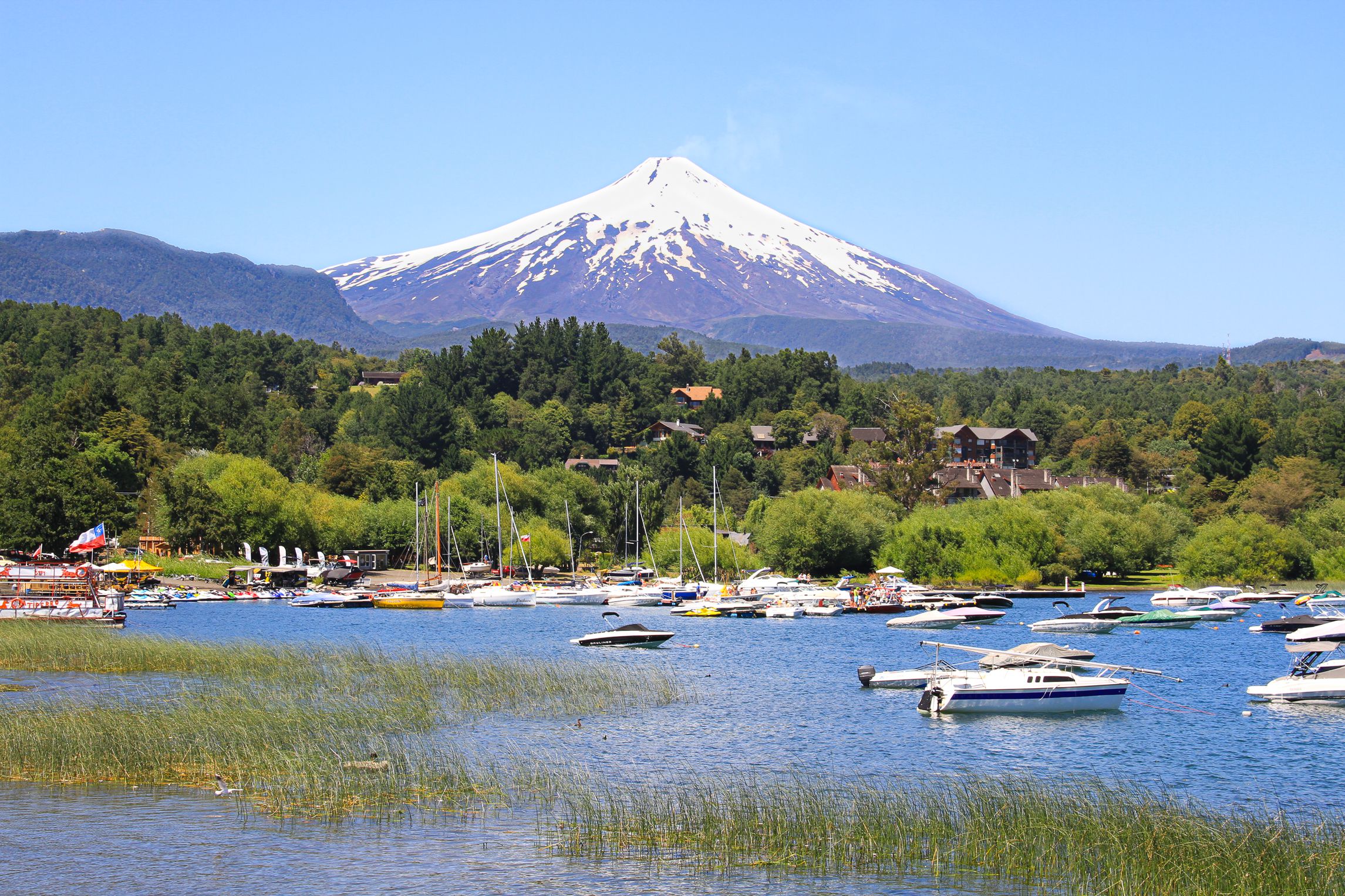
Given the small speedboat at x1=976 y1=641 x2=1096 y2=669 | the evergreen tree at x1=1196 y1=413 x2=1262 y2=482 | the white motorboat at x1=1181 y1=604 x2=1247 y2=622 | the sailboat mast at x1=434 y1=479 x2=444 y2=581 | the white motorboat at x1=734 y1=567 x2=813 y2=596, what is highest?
the evergreen tree at x1=1196 y1=413 x2=1262 y2=482

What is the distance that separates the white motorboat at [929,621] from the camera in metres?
69.0

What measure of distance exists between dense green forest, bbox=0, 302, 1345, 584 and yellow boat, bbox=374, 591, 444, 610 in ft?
42.2

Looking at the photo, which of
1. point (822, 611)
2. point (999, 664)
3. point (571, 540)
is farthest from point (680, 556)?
point (999, 664)

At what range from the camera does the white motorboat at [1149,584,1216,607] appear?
8031cm

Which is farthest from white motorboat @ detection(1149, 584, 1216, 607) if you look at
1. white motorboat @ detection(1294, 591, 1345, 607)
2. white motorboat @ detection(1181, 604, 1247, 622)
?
white motorboat @ detection(1294, 591, 1345, 607)

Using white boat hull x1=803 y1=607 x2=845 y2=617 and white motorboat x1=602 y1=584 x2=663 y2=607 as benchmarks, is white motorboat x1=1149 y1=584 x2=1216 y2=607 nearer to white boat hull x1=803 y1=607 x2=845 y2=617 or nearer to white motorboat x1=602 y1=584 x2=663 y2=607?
white boat hull x1=803 y1=607 x2=845 y2=617

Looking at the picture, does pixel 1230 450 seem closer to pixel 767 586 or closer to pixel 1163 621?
pixel 1163 621

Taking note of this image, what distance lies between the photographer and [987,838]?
65.7ft

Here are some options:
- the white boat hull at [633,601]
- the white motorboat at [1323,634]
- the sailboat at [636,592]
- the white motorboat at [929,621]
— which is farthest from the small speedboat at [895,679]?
the sailboat at [636,592]

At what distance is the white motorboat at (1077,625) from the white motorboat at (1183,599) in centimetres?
1539

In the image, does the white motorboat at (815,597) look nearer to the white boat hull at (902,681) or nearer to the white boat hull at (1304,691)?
the white boat hull at (902,681)

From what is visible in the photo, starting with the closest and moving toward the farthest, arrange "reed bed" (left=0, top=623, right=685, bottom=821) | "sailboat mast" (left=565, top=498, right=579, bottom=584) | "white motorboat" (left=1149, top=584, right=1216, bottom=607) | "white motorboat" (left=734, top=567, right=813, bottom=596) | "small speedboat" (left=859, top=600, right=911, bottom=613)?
"reed bed" (left=0, top=623, right=685, bottom=821)
"white motorboat" (left=1149, top=584, right=1216, bottom=607)
"small speedboat" (left=859, top=600, right=911, bottom=613)
"white motorboat" (left=734, top=567, right=813, bottom=596)
"sailboat mast" (left=565, top=498, right=579, bottom=584)

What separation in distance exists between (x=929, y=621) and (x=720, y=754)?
42.8 meters

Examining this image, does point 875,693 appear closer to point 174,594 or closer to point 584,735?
point 584,735
